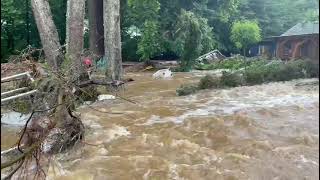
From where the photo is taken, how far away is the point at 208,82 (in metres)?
16.1

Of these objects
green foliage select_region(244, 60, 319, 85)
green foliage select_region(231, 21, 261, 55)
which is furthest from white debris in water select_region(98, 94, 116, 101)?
green foliage select_region(231, 21, 261, 55)

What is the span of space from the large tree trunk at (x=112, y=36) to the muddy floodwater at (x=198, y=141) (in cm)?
164

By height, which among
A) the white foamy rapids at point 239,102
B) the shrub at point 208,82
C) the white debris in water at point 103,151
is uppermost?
the shrub at point 208,82

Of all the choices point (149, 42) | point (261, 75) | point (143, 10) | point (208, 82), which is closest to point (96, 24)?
point (149, 42)

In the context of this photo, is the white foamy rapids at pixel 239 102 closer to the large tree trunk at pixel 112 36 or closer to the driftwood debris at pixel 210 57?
the large tree trunk at pixel 112 36

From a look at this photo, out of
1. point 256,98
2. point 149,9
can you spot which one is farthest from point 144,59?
point 256,98

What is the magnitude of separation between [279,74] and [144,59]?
1335 cm

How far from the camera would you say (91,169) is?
7.00 m

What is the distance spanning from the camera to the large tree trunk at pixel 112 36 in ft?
48.4

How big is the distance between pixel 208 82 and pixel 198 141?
778 centimetres

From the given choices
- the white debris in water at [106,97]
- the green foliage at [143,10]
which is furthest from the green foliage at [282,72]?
the green foliage at [143,10]

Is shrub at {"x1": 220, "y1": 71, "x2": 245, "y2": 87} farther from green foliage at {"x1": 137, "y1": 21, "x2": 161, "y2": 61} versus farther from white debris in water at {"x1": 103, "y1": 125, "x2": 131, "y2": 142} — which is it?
green foliage at {"x1": 137, "y1": 21, "x2": 161, "y2": 61}

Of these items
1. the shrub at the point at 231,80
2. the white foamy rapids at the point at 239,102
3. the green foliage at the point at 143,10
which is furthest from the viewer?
the green foliage at the point at 143,10

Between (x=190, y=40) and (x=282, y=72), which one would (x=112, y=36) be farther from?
(x=190, y=40)
